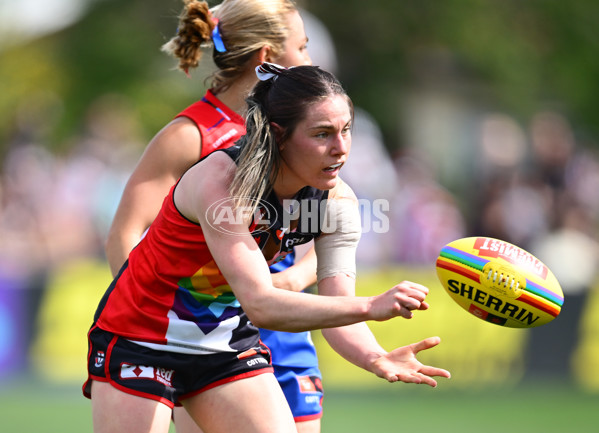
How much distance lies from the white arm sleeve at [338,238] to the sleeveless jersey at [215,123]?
25.9 inches

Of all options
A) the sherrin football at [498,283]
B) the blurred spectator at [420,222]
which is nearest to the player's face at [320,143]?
the sherrin football at [498,283]

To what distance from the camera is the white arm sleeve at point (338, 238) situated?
3854 mm

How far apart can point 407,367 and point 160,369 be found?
36.9 inches

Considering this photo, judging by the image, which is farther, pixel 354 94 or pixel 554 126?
pixel 354 94

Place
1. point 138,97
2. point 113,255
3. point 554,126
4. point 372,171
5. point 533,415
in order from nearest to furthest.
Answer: point 113,255, point 533,415, point 372,171, point 554,126, point 138,97

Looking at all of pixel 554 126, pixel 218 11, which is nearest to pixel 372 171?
pixel 554 126

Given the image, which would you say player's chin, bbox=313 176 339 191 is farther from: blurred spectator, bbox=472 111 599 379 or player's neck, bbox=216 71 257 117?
blurred spectator, bbox=472 111 599 379

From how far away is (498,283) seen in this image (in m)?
3.83

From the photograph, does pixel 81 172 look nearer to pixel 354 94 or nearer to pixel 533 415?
pixel 533 415

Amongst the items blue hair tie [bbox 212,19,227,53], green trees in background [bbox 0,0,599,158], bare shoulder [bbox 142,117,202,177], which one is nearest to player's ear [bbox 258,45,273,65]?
blue hair tie [bbox 212,19,227,53]

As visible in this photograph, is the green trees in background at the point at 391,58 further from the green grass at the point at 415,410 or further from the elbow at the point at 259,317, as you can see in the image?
the elbow at the point at 259,317

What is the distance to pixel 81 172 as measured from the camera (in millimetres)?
11305

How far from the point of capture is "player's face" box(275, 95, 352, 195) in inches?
138

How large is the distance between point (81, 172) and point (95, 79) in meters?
11.6
